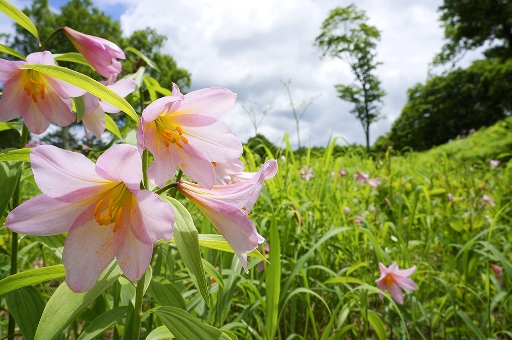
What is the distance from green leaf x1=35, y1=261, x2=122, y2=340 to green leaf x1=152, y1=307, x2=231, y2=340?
0.08 m

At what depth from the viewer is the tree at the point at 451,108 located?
72.4 feet

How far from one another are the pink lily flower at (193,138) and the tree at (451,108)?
933 inches

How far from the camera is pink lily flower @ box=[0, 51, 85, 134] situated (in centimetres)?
68

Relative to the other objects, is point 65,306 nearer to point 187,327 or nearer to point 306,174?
point 187,327

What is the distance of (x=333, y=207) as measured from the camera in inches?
78.7

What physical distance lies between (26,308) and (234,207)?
1.68 ft

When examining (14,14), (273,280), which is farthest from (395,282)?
(14,14)

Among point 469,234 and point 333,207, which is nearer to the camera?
point 469,234

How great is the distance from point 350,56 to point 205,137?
2584cm

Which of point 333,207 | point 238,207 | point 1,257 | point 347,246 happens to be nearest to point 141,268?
point 238,207

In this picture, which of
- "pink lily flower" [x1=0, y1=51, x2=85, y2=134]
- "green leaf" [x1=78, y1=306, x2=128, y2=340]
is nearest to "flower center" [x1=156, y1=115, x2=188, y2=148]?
"pink lily flower" [x1=0, y1=51, x2=85, y2=134]

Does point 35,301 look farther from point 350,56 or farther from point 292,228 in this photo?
point 350,56

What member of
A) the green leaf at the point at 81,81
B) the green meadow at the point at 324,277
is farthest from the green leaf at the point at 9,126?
the green leaf at the point at 81,81

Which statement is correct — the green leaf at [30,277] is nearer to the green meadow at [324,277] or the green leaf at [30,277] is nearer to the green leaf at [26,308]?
the green meadow at [324,277]
